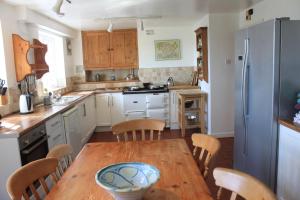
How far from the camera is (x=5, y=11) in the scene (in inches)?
118

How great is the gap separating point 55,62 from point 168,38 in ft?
7.86

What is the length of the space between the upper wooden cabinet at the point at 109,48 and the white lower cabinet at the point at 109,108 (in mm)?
836

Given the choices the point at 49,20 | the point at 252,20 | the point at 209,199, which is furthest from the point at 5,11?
the point at 252,20

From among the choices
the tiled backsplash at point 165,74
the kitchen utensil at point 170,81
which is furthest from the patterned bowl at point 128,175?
the tiled backsplash at point 165,74

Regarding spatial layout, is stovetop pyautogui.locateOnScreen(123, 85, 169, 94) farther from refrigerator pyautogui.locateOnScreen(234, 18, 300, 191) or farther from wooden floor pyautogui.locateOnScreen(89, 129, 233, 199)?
refrigerator pyautogui.locateOnScreen(234, 18, 300, 191)

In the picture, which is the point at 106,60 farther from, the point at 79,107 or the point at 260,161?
the point at 260,161

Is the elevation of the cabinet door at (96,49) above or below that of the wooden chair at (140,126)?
above

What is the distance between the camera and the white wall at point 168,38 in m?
5.41

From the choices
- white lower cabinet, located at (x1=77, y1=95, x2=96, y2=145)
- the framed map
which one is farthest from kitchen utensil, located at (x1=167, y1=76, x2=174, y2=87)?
white lower cabinet, located at (x1=77, y1=95, x2=96, y2=145)

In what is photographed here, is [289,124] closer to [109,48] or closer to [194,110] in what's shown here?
[194,110]

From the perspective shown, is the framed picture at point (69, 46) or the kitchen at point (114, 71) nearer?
the kitchen at point (114, 71)

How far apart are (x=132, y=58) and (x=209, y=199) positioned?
15.5ft

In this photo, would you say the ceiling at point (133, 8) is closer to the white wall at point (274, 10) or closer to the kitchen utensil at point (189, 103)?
the white wall at point (274, 10)

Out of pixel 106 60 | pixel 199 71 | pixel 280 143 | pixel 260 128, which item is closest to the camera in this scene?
pixel 280 143
